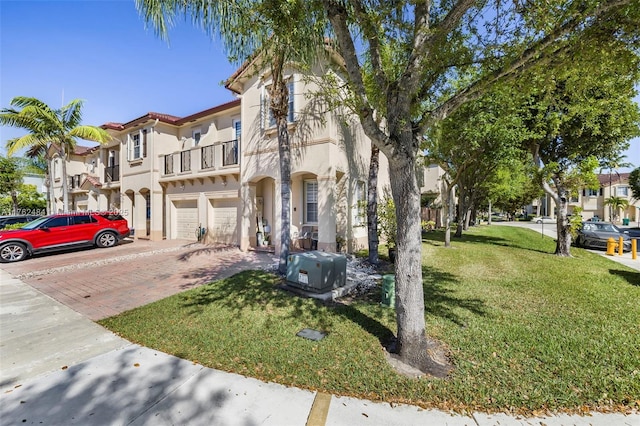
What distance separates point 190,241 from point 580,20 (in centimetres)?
1657

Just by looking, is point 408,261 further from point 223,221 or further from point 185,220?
point 185,220

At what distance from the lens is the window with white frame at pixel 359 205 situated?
38.8 ft

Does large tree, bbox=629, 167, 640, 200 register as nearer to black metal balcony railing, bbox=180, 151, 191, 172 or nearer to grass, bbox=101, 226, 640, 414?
grass, bbox=101, 226, 640, 414

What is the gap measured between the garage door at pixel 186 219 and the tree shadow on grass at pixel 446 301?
12929mm

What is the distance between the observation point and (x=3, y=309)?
6.13m

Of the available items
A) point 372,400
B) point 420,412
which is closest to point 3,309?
point 372,400

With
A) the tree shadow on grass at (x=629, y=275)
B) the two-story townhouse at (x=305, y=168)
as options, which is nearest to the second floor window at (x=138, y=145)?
the two-story townhouse at (x=305, y=168)

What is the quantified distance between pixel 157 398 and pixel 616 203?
60.9 metres

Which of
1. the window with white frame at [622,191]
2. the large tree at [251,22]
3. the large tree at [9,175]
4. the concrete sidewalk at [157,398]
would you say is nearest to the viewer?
the concrete sidewalk at [157,398]

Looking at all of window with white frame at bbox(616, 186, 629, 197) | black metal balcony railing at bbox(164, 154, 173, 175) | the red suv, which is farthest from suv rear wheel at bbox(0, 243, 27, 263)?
window with white frame at bbox(616, 186, 629, 197)

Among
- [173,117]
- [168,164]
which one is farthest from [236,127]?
[173,117]

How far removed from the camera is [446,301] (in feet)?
20.8

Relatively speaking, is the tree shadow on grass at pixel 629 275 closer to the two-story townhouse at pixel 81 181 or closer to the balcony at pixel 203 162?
the balcony at pixel 203 162

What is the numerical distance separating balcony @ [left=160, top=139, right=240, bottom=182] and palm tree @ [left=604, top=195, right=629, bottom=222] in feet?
186
